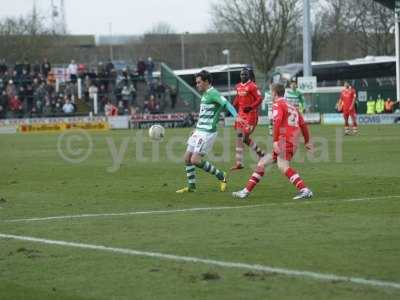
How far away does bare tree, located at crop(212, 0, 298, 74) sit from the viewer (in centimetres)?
8425

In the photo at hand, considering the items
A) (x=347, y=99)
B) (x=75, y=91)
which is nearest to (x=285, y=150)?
(x=347, y=99)

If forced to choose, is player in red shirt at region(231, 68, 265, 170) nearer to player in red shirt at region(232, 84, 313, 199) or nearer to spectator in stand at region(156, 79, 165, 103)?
player in red shirt at region(232, 84, 313, 199)

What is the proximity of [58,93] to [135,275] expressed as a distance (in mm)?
47693

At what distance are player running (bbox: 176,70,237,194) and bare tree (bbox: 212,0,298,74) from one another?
67.7 meters

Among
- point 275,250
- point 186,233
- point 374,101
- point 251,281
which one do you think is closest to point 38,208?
point 186,233

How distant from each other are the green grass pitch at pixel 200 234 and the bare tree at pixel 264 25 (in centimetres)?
6318

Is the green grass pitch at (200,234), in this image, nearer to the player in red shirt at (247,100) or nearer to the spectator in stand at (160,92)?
the player in red shirt at (247,100)

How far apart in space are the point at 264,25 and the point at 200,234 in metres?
74.5

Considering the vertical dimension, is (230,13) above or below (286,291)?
above

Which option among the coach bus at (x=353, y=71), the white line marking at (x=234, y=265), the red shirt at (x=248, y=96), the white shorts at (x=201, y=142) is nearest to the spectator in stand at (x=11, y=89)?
the coach bus at (x=353, y=71)

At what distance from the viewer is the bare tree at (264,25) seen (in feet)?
276

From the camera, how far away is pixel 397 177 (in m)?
18.4

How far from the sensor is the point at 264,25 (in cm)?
8488

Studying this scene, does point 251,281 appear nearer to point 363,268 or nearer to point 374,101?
point 363,268
